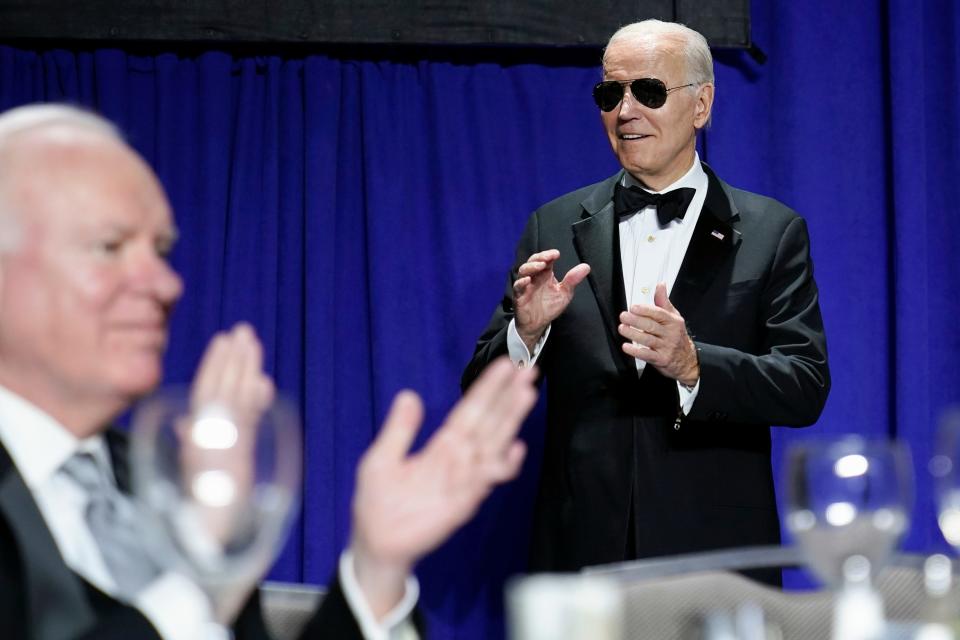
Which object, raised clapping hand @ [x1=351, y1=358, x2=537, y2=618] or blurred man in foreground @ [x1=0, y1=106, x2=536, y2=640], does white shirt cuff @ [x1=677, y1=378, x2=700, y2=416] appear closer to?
blurred man in foreground @ [x1=0, y1=106, x2=536, y2=640]

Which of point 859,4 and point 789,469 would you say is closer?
point 789,469

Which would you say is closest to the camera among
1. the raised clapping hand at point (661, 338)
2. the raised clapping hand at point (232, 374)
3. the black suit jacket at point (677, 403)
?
the raised clapping hand at point (232, 374)

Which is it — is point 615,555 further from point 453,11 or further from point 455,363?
point 453,11

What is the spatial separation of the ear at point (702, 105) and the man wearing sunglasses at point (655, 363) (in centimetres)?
3

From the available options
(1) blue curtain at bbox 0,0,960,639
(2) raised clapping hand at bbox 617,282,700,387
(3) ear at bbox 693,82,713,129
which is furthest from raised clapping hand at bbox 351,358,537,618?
(1) blue curtain at bbox 0,0,960,639

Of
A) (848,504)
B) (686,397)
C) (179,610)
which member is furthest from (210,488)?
(686,397)

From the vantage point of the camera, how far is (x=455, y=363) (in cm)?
402

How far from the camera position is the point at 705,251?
2.86m

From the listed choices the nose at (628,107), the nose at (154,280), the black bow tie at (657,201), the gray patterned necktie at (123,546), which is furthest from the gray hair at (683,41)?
the gray patterned necktie at (123,546)

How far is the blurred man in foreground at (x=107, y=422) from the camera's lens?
1146 mm

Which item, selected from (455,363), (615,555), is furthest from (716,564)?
(455,363)

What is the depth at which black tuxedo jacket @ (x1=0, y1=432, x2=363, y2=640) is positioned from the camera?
1.21 m

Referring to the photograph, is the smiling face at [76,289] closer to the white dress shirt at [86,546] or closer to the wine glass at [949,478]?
the white dress shirt at [86,546]

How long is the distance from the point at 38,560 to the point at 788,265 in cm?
199
